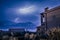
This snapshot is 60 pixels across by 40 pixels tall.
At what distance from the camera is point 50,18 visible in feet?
33.5

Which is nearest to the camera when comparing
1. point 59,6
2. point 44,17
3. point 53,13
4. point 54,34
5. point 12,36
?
point 54,34

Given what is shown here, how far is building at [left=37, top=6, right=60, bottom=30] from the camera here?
934 cm

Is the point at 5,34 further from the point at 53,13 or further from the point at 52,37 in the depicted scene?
the point at 53,13

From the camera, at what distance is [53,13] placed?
9789 millimetres

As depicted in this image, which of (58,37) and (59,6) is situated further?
(59,6)

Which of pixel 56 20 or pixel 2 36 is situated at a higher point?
pixel 56 20

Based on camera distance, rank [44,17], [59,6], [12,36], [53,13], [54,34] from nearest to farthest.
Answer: [54,34], [12,36], [59,6], [53,13], [44,17]

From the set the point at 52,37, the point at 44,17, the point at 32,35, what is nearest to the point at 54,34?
the point at 52,37

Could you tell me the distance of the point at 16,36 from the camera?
769 cm

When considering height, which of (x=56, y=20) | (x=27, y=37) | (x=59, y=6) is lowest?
(x=27, y=37)

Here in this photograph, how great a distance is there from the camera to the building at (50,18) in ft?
30.6

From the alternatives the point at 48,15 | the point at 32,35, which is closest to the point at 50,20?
the point at 48,15

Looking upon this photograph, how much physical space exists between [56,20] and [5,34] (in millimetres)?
3212

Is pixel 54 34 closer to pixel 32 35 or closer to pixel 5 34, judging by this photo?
pixel 32 35
